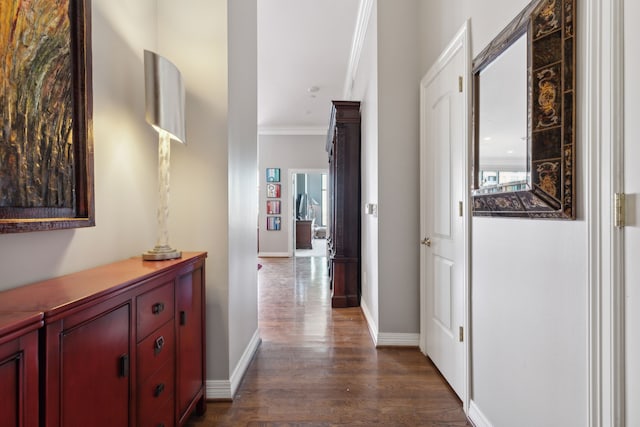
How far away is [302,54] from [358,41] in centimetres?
84

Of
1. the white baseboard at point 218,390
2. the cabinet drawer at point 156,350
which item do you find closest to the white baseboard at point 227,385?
Result: the white baseboard at point 218,390

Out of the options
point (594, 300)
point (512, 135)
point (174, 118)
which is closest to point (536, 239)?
point (594, 300)

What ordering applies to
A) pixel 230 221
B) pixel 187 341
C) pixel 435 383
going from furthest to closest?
pixel 435 383
pixel 230 221
pixel 187 341

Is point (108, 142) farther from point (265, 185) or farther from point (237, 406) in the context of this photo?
point (265, 185)

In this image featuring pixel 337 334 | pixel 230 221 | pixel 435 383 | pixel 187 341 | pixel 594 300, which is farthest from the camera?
pixel 337 334

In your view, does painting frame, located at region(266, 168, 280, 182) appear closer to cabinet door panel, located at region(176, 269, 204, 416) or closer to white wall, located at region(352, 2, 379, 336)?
white wall, located at region(352, 2, 379, 336)

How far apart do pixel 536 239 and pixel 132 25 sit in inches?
83.3

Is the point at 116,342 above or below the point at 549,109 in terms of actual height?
below

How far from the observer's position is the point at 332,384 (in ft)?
6.81

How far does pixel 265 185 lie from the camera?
7.60 m

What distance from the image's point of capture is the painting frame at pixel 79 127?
1.20 meters

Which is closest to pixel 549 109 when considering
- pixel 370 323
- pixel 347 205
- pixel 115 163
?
pixel 115 163

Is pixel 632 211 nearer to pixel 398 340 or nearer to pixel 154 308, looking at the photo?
pixel 154 308

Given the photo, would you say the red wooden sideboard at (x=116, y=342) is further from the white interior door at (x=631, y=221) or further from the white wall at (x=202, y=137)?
the white interior door at (x=631, y=221)
